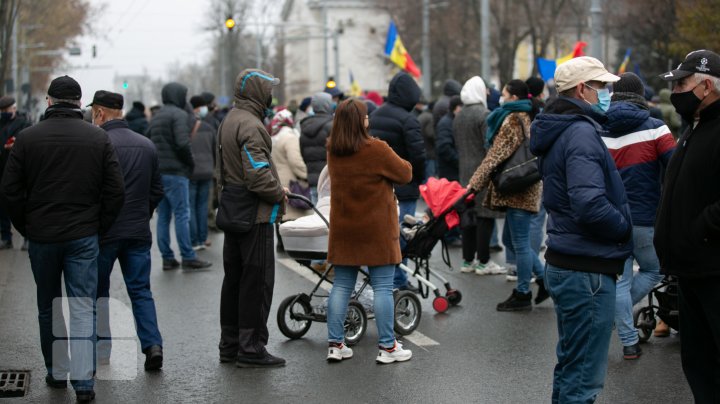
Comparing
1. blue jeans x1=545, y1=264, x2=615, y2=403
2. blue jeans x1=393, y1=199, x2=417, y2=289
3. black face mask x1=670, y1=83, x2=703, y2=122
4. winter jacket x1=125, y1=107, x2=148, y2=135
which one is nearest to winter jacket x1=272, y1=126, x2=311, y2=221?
blue jeans x1=393, y1=199, x2=417, y2=289

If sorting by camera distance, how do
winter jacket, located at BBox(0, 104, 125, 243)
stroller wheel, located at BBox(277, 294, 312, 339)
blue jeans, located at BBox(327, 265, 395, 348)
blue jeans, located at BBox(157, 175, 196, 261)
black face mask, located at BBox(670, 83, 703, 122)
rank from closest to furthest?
black face mask, located at BBox(670, 83, 703, 122), winter jacket, located at BBox(0, 104, 125, 243), blue jeans, located at BBox(327, 265, 395, 348), stroller wheel, located at BBox(277, 294, 312, 339), blue jeans, located at BBox(157, 175, 196, 261)

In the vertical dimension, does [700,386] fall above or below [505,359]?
above

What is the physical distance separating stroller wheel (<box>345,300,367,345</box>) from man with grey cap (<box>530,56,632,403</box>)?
3015 millimetres

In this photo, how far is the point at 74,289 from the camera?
684 cm

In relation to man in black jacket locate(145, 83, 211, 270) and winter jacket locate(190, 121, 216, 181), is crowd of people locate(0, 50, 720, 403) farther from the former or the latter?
winter jacket locate(190, 121, 216, 181)

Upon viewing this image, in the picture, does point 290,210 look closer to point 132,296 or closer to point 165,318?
point 165,318

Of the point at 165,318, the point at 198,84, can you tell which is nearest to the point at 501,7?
the point at 165,318

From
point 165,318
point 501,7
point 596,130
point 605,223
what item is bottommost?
point 165,318

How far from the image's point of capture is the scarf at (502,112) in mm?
9602

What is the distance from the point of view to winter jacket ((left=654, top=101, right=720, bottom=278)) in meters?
5.06

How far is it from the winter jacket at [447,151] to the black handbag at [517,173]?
4.30 m

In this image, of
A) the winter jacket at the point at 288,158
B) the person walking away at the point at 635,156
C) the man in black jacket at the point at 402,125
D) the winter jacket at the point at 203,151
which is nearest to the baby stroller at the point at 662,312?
the person walking away at the point at 635,156

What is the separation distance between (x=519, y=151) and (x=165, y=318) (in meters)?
3.46

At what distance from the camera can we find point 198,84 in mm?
156750
